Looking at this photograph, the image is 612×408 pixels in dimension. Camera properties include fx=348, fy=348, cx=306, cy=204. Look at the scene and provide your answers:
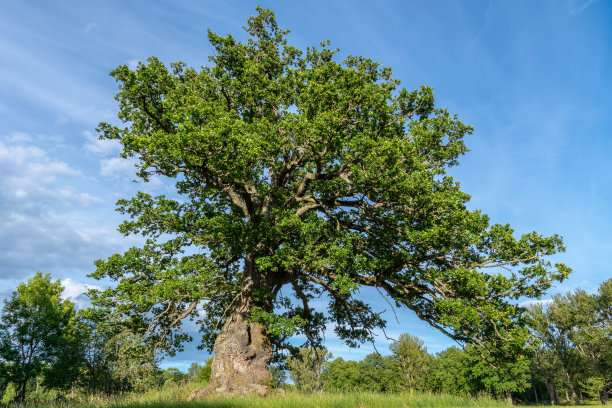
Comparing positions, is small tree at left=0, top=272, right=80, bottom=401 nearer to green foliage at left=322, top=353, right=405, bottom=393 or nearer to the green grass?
the green grass

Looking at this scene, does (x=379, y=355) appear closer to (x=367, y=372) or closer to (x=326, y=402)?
(x=326, y=402)

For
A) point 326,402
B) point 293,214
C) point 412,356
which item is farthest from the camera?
point 412,356

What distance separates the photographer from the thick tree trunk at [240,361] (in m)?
16.0

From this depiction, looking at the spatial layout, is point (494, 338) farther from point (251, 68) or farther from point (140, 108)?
point (140, 108)

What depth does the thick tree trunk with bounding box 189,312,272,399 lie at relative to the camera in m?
16.0

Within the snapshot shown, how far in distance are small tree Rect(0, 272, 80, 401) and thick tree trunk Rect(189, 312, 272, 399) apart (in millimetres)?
35671

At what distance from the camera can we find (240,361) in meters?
17.0

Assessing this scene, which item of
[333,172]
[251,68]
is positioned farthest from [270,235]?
[251,68]

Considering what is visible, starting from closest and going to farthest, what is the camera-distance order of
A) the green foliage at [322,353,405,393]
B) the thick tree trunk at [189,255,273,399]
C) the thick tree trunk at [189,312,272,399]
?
the thick tree trunk at [189,312,272,399]
the thick tree trunk at [189,255,273,399]
the green foliage at [322,353,405,393]

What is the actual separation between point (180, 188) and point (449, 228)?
14.3 metres

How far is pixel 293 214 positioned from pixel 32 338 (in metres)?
47.8

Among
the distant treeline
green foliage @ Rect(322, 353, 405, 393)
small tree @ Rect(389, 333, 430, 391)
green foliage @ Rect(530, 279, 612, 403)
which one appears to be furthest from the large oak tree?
green foliage @ Rect(322, 353, 405, 393)

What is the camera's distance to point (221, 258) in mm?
19703

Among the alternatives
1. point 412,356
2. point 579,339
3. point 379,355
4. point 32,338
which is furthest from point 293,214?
point 579,339
